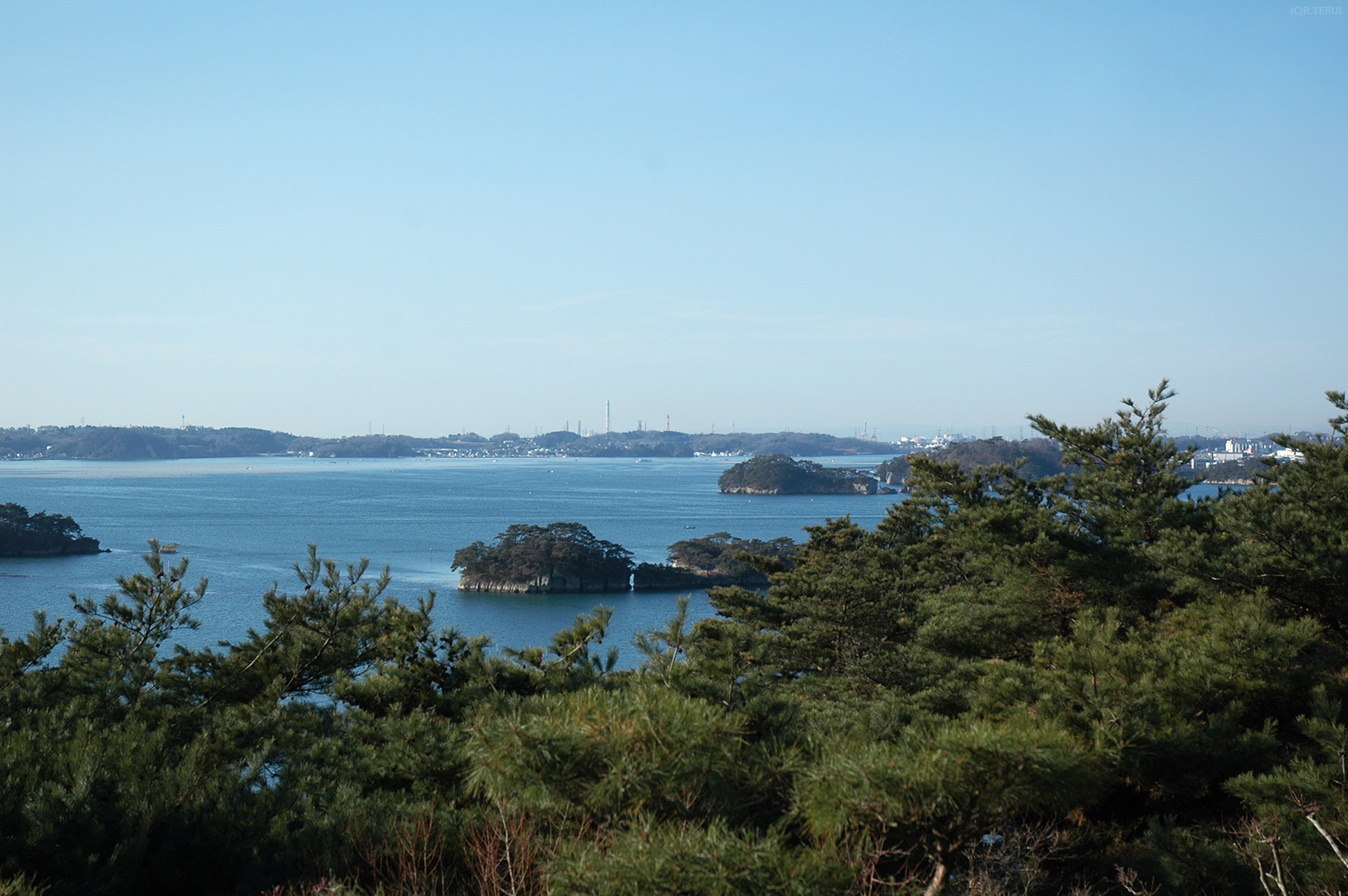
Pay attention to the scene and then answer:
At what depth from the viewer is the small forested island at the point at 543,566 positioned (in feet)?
114

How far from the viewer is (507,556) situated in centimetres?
3572

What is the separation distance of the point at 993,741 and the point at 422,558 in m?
38.6

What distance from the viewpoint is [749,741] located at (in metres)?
3.84

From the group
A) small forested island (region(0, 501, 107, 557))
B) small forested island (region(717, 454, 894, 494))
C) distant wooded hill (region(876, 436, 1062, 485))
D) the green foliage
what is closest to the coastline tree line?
the green foliage

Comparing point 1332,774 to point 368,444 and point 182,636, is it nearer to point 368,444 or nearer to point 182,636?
point 182,636

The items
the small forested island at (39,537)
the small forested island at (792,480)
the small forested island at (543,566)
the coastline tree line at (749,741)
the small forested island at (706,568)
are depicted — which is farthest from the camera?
the small forested island at (792,480)

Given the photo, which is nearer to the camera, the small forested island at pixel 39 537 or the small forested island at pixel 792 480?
the small forested island at pixel 39 537

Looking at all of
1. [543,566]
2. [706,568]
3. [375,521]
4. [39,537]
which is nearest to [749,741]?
[543,566]

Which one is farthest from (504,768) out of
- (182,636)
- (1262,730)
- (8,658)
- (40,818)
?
(182,636)

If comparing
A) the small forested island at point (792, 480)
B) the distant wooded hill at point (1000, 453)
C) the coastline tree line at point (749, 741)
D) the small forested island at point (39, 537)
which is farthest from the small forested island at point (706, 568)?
the small forested island at point (792, 480)

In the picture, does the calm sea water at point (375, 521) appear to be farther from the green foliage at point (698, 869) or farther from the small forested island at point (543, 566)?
the green foliage at point (698, 869)

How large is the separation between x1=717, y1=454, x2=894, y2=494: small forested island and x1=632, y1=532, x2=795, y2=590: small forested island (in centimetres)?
4300

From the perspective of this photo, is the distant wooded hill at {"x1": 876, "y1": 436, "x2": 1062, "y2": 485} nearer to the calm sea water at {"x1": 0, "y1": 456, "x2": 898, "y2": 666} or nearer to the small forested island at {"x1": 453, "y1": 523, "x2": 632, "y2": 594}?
the calm sea water at {"x1": 0, "y1": 456, "x2": 898, "y2": 666}

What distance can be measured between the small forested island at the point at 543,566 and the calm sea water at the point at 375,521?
37.8 inches
